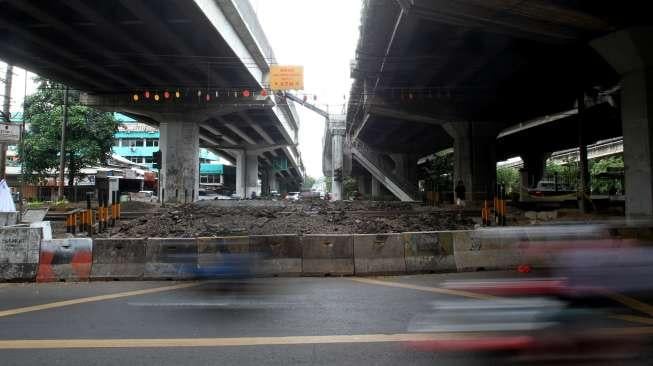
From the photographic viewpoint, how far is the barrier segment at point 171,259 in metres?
10.2

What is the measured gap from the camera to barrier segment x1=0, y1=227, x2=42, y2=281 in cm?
1016

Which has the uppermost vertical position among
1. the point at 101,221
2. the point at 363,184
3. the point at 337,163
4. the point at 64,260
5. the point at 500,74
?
the point at 500,74

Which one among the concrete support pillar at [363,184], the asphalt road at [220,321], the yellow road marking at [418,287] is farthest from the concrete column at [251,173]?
the yellow road marking at [418,287]

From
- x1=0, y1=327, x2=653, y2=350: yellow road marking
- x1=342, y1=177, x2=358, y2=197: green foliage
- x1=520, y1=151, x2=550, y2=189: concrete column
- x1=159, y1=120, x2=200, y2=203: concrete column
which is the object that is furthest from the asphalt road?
x1=520, y1=151, x2=550, y2=189: concrete column

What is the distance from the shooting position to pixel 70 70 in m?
30.8

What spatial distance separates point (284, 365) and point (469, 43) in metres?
19.8

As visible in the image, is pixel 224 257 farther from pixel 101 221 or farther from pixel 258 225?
pixel 101 221

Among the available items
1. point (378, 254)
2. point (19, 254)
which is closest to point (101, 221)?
point (19, 254)

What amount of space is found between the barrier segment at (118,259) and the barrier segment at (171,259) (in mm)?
153

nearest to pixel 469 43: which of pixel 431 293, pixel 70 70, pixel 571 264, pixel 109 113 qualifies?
pixel 431 293

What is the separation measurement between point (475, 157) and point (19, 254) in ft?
111

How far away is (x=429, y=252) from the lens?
10656mm

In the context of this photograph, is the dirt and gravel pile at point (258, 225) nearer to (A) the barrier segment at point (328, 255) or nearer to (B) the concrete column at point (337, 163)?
(A) the barrier segment at point (328, 255)

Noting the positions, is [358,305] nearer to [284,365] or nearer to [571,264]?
[284,365]
